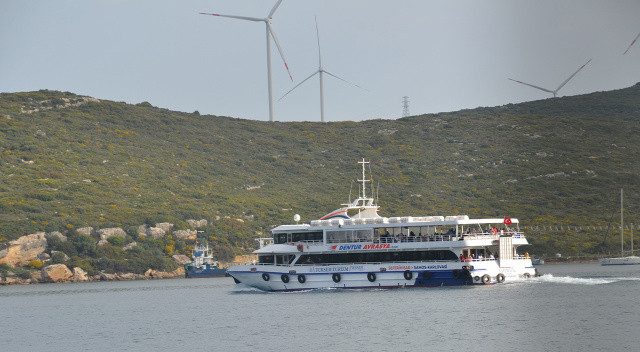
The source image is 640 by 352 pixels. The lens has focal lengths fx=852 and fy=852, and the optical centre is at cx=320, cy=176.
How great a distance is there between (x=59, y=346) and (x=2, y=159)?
9971cm

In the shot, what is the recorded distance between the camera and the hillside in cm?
12900

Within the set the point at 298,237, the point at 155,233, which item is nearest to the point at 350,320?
the point at 298,237

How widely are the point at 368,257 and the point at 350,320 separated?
53.0ft

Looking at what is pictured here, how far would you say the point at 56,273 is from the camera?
107m

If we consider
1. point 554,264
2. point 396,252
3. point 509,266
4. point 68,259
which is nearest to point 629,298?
point 509,266

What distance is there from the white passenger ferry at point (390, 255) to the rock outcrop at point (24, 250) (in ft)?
147

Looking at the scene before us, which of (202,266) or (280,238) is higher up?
(280,238)

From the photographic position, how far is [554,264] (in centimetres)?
11962

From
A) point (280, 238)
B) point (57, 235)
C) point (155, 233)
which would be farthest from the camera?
point (155, 233)

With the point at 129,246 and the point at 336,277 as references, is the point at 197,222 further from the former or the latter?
the point at 336,277

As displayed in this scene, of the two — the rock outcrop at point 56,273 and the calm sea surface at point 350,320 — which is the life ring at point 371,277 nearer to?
the calm sea surface at point 350,320

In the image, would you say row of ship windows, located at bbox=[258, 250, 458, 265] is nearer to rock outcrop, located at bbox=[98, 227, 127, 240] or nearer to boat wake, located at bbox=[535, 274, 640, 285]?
boat wake, located at bbox=[535, 274, 640, 285]

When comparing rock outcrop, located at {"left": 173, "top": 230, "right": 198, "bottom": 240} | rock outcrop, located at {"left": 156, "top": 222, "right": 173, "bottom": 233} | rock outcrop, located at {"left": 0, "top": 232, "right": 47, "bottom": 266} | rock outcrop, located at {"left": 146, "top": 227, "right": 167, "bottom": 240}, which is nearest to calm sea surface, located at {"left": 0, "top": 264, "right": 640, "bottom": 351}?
rock outcrop, located at {"left": 0, "top": 232, "right": 47, "bottom": 266}

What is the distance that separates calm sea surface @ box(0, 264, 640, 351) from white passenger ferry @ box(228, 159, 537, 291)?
1183 mm
